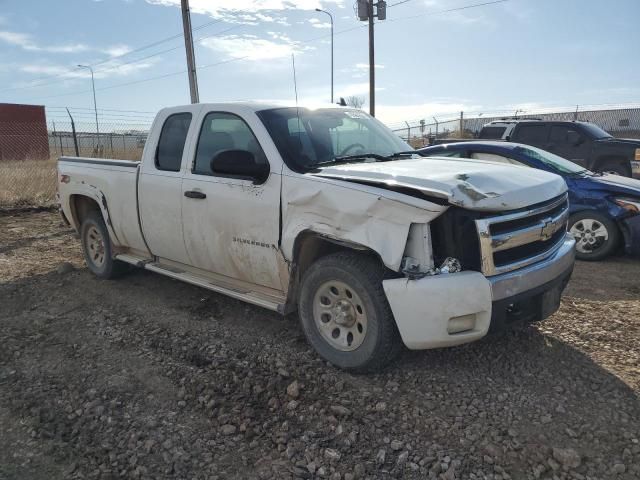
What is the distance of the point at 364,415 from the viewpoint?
3.08 metres

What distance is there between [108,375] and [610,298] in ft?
14.8

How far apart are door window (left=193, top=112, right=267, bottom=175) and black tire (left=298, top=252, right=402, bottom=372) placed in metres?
1.16

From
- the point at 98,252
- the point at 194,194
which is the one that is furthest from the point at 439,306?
the point at 98,252

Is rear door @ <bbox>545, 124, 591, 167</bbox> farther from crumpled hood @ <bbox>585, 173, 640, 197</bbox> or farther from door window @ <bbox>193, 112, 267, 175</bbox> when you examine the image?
door window @ <bbox>193, 112, 267, 175</bbox>

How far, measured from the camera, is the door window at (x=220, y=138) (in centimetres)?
419

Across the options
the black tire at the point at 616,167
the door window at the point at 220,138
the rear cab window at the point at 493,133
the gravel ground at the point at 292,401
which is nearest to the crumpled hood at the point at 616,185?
the gravel ground at the point at 292,401

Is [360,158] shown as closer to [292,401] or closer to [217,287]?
[217,287]

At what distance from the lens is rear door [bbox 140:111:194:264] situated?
467cm

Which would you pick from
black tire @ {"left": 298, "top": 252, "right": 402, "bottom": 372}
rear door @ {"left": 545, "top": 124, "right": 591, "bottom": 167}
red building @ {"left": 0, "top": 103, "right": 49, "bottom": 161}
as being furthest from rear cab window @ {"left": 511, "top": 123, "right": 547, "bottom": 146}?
red building @ {"left": 0, "top": 103, "right": 49, "bottom": 161}

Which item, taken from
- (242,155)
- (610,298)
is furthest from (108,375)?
(610,298)

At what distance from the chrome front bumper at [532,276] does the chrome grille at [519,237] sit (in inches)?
1.4

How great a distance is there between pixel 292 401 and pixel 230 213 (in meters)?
1.58

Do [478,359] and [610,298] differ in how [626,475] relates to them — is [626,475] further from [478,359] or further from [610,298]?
[610,298]

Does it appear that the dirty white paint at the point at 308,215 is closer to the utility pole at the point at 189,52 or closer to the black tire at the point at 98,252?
the black tire at the point at 98,252
